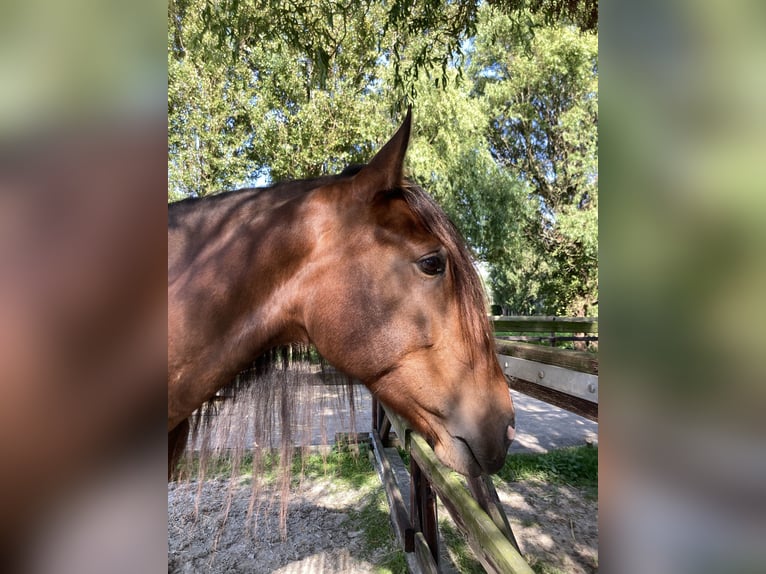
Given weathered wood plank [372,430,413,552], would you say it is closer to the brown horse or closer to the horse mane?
the horse mane

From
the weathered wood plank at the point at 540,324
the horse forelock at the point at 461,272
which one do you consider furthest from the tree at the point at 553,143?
the horse forelock at the point at 461,272

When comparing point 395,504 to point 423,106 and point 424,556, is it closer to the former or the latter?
point 424,556

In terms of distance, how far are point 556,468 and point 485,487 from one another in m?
3.52

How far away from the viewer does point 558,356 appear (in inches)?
87.0

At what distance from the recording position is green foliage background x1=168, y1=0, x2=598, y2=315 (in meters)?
3.81

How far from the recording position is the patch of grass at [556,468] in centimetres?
480

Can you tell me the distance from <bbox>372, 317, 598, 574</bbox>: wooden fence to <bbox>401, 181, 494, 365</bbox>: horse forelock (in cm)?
55

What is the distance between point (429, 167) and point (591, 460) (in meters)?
6.95

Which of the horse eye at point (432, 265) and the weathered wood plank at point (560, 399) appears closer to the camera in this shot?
the horse eye at point (432, 265)

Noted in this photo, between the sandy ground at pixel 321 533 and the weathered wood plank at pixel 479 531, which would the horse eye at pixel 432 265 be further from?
the sandy ground at pixel 321 533

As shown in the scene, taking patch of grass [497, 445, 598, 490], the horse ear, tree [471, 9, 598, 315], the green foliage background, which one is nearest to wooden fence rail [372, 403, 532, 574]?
the horse ear

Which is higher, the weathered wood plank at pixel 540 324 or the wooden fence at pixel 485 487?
the weathered wood plank at pixel 540 324

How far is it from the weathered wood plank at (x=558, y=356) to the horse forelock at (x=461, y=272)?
0.28 metres

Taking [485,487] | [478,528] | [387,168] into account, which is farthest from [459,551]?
[387,168]
